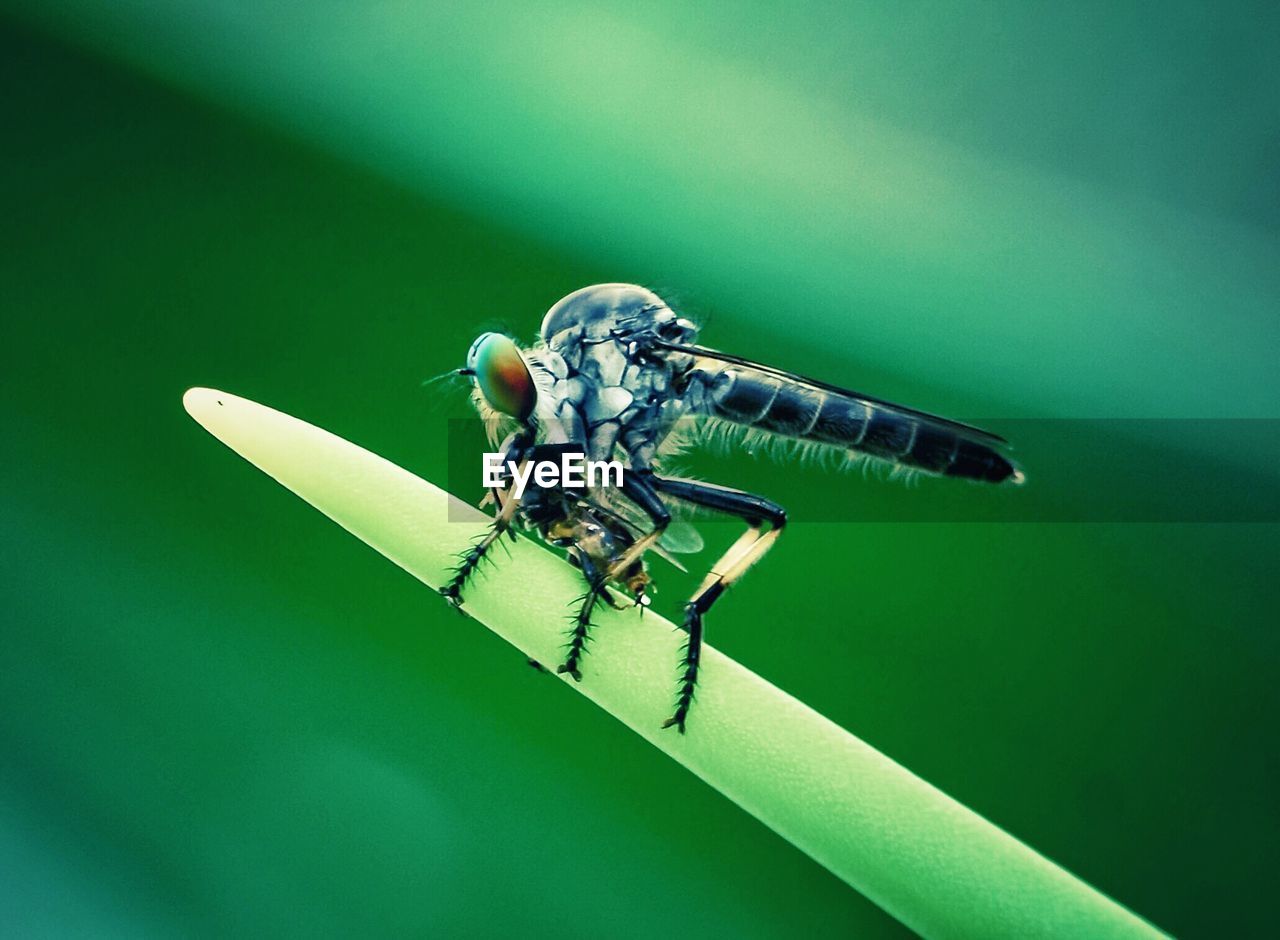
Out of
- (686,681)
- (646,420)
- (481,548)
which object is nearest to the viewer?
(686,681)

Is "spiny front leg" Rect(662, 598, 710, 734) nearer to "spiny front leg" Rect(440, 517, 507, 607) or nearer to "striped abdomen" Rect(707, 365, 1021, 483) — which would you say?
"spiny front leg" Rect(440, 517, 507, 607)

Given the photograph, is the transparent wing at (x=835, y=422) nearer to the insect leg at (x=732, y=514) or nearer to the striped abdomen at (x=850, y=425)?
the striped abdomen at (x=850, y=425)

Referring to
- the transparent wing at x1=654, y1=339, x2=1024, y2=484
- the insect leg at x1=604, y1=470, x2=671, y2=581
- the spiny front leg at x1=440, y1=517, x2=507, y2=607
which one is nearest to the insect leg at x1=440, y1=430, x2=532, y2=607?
the spiny front leg at x1=440, y1=517, x2=507, y2=607

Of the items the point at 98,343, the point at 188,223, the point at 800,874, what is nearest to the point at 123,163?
the point at 188,223

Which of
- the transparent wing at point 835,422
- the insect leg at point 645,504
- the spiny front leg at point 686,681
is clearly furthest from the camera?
the transparent wing at point 835,422

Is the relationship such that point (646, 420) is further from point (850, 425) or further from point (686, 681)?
point (686, 681)
